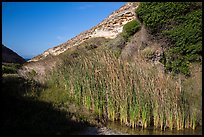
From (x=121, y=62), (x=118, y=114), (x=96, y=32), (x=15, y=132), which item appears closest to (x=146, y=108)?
(x=118, y=114)

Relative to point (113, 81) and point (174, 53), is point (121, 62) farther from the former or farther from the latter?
point (174, 53)

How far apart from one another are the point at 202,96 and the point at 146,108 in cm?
198

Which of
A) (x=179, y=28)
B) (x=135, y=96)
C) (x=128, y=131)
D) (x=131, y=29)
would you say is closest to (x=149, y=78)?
(x=135, y=96)

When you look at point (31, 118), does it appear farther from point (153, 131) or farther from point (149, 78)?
point (149, 78)

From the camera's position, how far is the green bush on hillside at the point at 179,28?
9414mm

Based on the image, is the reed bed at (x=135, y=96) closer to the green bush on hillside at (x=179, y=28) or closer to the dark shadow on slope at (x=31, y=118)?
the dark shadow on slope at (x=31, y=118)

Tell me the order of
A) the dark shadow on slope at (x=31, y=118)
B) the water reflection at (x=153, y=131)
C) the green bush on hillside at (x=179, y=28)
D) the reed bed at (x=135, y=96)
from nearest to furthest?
1. the dark shadow on slope at (x=31, y=118)
2. the water reflection at (x=153, y=131)
3. the reed bed at (x=135, y=96)
4. the green bush on hillside at (x=179, y=28)

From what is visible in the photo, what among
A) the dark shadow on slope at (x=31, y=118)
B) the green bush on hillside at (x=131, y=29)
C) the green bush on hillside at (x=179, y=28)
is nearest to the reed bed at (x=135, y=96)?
the dark shadow on slope at (x=31, y=118)

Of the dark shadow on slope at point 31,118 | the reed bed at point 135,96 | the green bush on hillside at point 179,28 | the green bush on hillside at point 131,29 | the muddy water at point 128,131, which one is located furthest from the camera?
the green bush on hillside at point 131,29

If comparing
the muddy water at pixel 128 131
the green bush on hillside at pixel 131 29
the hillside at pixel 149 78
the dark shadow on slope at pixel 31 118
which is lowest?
the muddy water at pixel 128 131

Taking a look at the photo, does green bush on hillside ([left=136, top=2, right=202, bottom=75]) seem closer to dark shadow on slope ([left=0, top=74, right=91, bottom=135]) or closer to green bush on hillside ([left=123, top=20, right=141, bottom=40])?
green bush on hillside ([left=123, top=20, right=141, bottom=40])

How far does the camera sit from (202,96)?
7906mm

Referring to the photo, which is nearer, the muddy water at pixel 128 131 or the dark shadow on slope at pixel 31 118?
the dark shadow on slope at pixel 31 118

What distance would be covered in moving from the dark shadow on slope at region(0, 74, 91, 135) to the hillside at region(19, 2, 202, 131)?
0.85m
